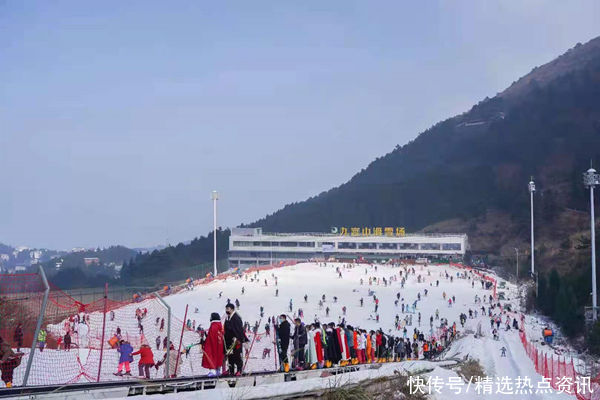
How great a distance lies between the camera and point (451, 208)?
15000cm

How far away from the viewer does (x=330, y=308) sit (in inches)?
1609

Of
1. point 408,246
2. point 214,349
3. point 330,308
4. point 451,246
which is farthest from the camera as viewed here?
point 408,246

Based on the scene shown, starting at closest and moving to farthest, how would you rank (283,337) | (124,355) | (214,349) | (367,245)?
(214,349) < (124,355) < (283,337) < (367,245)

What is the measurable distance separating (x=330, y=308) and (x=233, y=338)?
3295 centimetres

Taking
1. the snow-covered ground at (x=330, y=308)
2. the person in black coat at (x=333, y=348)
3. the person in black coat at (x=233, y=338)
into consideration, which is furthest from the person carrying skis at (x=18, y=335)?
the person in black coat at (x=333, y=348)

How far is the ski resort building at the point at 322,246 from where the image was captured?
8612cm

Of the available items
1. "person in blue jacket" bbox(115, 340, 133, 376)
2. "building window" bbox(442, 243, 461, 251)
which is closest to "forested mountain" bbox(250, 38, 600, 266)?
"building window" bbox(442, 243, 461, 251)

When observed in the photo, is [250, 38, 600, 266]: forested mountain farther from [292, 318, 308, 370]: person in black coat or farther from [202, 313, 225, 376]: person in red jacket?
[202, 313, 225, 376]: person in red jacket

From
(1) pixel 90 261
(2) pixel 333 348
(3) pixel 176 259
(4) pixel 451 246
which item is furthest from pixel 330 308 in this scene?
(1) pixel 90 261

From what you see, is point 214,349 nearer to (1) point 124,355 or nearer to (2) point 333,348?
(1) point 124,355

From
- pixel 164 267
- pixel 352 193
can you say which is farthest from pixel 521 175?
pixel 164 267

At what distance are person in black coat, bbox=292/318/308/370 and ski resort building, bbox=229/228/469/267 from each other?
247 feet

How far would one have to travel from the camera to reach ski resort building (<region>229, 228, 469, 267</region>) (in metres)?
86.1

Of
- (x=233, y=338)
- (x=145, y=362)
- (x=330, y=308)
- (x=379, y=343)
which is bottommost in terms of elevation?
(x=330, y=308)
